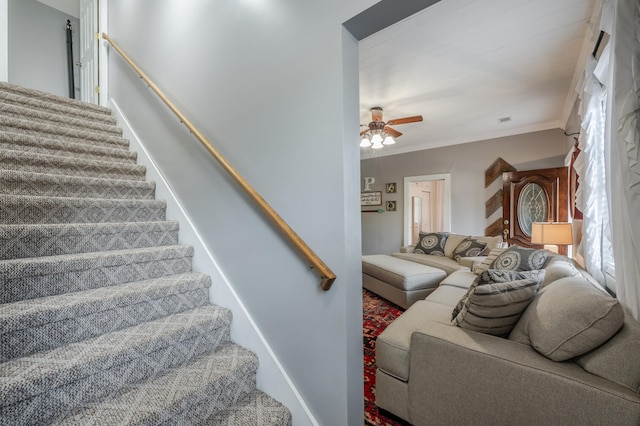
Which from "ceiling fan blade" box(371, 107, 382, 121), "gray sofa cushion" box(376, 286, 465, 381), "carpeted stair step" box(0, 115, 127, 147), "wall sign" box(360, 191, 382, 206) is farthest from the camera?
"wall sign" box(360, 191, 382, 206)

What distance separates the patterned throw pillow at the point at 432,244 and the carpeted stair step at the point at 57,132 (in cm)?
437

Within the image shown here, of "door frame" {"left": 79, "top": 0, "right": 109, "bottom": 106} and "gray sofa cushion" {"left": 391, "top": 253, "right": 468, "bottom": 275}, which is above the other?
"door frame" {"left": 79, "top": 0, "right": 109, "bottom": 106}

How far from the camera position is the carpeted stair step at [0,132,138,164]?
188 centimetres

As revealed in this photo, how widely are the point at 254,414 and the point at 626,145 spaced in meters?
1.92

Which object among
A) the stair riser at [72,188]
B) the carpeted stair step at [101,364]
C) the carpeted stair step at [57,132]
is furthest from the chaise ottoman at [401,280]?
the carpeted stair step at [57,132]

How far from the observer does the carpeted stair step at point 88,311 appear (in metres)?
1.08

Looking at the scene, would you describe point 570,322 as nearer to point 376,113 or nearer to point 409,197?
point 376,113

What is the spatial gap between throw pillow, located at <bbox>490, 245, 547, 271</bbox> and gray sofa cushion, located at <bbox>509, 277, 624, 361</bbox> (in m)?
1.19

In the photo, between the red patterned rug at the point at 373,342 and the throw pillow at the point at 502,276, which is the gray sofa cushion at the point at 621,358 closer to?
the throw pillow at the point at 502,276

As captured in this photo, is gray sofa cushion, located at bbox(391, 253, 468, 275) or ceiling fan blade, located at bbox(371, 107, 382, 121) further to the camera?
gray sofa cushion, located at bbox(391, 253, 468, 275)

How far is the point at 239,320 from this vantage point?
60.8 inches

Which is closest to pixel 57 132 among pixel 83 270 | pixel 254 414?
pixel 83 270

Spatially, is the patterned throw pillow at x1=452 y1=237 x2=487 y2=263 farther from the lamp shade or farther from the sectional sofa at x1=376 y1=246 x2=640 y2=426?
the sectional sofa at x1=376 y1=246 x2=640 y2=426

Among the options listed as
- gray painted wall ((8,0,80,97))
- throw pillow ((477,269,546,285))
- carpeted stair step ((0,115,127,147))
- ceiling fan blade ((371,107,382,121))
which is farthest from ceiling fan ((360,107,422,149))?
gray painted wall ((8,0,80,97))
